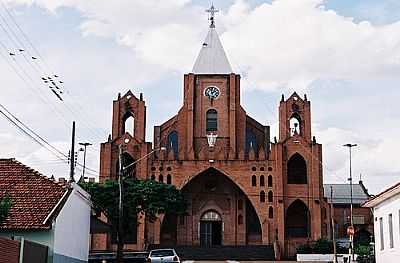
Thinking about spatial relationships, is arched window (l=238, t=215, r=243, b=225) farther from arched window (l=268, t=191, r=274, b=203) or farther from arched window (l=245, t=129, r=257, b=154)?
arched window (l=245, t=129, r=257, b=154)

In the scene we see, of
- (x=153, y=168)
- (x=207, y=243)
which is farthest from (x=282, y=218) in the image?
(x=153, y=168)

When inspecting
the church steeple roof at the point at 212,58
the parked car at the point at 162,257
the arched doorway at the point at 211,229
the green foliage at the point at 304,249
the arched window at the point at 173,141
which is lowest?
the parked car at the point at 162,257

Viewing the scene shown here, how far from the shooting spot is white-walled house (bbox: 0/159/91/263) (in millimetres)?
26609

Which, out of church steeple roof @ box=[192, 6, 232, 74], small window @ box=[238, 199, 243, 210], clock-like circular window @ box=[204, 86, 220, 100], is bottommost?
small window @ box=[238, 199, 243, 210]

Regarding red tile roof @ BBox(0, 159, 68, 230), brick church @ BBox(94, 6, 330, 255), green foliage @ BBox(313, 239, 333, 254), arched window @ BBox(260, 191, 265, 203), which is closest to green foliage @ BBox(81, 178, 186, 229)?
brick church @ BBox(94, 6, 330, 255)

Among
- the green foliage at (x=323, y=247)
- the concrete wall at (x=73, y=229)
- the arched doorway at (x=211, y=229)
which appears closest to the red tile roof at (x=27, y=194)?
the concrete wall at (x=73, y=229)

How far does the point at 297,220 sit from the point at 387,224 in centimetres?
4335

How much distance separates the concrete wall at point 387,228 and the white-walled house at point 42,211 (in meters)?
13.0

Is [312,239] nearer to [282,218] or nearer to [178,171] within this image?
[282,218]

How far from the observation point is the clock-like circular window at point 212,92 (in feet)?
246

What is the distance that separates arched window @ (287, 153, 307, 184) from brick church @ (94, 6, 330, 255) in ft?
0.33

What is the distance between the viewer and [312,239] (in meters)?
69.2

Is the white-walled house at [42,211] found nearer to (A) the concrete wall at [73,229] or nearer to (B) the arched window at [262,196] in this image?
(A) the concrete wall at [73,229]

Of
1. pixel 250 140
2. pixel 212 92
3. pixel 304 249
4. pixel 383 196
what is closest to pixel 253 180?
pixel 250 140
